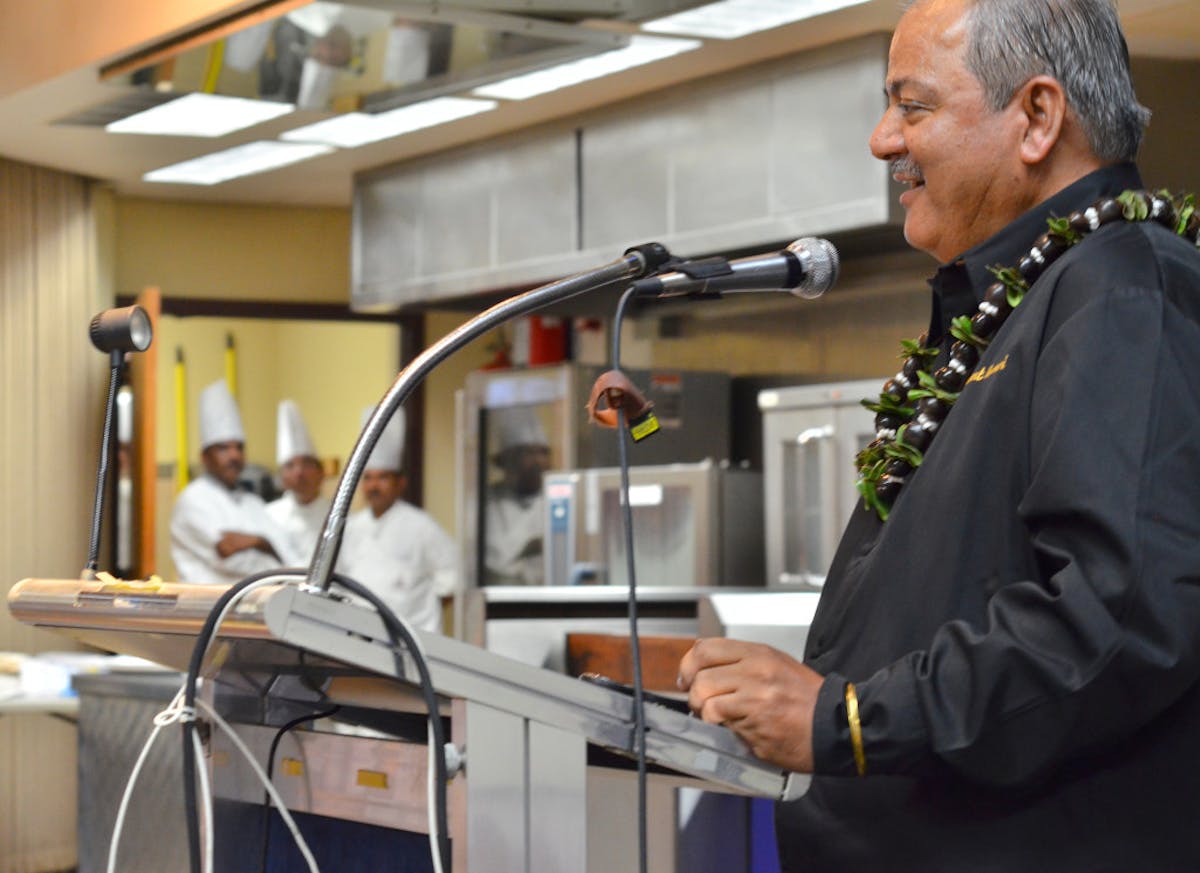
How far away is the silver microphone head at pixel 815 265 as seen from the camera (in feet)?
4.42

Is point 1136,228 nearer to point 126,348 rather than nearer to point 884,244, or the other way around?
point 126,348

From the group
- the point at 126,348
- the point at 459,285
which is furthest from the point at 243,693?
the point at 459,285

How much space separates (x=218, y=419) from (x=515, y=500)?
1854 millimetres

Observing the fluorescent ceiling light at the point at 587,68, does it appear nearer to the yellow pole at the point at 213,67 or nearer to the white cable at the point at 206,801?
the yellow pole at the point at 213,67

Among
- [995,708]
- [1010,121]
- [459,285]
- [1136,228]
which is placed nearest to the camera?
[995,708]

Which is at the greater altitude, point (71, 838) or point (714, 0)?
point (714, 0)

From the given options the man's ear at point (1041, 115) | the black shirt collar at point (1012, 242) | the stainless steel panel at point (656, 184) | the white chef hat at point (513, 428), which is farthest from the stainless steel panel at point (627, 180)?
the man's ear at point (1041, 115)

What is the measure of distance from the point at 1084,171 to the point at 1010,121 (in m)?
0.07

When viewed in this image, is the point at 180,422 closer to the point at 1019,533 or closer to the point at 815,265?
the point at 815,265

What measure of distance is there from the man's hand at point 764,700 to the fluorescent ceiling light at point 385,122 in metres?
3.82

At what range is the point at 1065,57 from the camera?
1.30 meters

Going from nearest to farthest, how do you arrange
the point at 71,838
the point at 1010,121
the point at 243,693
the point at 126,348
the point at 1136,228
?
the point at 1136,228
the point at 1010,121
the point at 243,693
the point at 126,348
the point at 71,838

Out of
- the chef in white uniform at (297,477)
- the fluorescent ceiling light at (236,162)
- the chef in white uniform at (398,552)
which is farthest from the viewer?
the chef in white uniform at (297,477)

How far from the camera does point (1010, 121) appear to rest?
1.31 m
